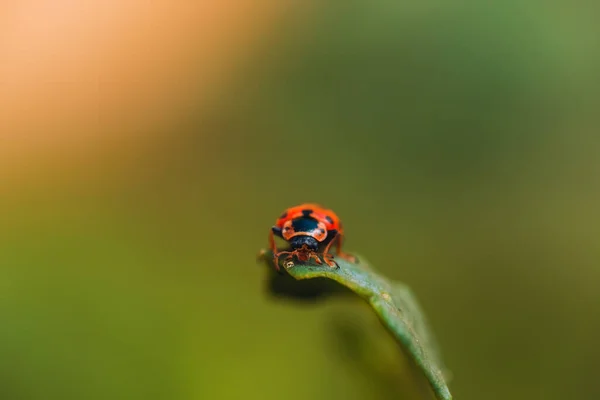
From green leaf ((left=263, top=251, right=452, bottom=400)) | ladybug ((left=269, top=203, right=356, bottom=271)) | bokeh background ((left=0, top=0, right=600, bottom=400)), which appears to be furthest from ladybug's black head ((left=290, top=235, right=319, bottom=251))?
green leaf ((left=263, top=251, right=452, bottom=400))

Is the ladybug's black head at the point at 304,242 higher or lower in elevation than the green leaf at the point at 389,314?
higher

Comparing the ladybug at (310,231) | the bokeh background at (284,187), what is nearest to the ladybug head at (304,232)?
the ladybug at (310,231)

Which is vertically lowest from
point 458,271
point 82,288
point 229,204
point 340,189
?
point 82,288

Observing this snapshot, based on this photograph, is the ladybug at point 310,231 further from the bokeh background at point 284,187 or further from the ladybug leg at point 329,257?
the bokeh background at point 284,187

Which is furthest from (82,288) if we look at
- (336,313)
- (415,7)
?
(415,7)

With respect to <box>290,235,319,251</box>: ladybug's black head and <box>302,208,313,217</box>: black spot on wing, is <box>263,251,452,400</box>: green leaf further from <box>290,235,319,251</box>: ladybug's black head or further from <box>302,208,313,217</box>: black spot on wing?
<box>302,208,313,217</box>: black spot on wing

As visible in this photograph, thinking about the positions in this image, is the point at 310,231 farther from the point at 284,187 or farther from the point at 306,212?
the point at 284,187

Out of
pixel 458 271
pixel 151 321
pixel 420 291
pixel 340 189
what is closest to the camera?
pixel 151 321

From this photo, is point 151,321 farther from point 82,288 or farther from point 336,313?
point 336,313
